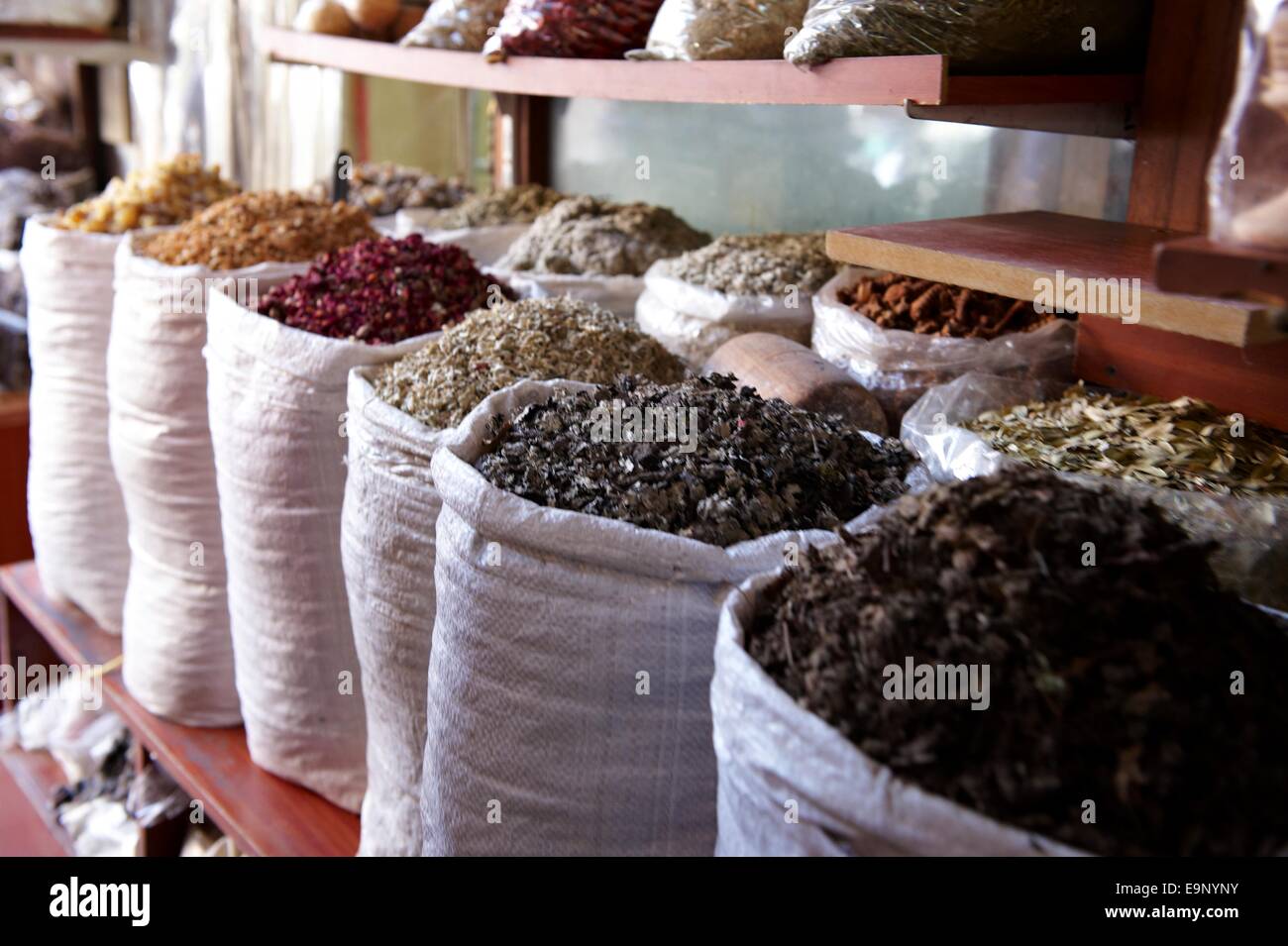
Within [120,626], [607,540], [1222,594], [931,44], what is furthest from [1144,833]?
[120,626]

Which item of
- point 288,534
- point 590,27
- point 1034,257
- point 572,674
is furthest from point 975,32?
point 288,534

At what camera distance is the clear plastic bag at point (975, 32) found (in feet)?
4.17

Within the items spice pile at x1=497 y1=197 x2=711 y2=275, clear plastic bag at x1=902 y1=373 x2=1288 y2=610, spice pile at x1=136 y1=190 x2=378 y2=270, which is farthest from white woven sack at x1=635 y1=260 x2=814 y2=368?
spice pile at x1=136 y1=190 x2=378 y2=270

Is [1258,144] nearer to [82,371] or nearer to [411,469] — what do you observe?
[411,469]

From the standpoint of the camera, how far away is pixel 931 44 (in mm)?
1276

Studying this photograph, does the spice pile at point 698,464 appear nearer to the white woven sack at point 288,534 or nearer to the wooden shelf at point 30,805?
the white woven sack at point 288,534

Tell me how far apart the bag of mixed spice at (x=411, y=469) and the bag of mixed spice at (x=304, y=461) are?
14 centimetres

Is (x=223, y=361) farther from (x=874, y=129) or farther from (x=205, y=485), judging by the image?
(x=874, y=129)

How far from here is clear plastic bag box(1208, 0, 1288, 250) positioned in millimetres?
745

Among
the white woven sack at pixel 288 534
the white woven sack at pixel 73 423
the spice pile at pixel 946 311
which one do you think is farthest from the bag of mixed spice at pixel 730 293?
the white woven sack at pixel 73 423

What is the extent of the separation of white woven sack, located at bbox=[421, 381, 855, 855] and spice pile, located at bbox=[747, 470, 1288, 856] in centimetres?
Answer: 15

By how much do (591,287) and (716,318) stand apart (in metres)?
0.30

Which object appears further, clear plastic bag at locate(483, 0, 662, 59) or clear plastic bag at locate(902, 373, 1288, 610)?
clear plastic bag at locate(483, 0, 662, 59)

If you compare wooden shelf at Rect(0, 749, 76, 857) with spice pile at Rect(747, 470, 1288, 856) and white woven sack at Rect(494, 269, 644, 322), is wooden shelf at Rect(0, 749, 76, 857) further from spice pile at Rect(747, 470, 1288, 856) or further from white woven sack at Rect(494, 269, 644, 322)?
spice pile at Rect(747, 470, 1288, 856)
